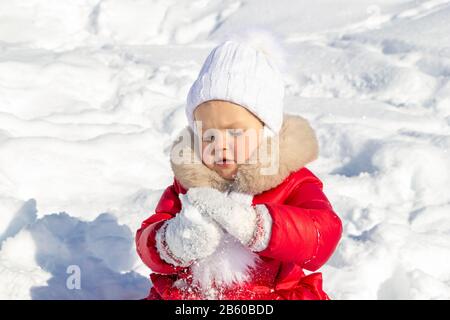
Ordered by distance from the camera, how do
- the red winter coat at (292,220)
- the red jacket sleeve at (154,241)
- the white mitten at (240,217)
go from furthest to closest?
1. the red jacket sleeve at (154,241)
2. the red winter coat at (292,220)
3. the white mitten at (240,217)

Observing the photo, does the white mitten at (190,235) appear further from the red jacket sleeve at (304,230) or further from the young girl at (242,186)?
the red jacket sleeve at (304,230)

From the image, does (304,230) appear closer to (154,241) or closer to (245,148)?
(245,148)

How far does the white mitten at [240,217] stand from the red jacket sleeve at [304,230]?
2cm

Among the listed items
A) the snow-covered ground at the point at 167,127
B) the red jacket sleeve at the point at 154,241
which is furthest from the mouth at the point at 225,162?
the snow-covered ground at the point at 167,127

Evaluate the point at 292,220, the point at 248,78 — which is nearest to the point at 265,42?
the point at 248,78

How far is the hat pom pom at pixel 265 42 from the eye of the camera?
1.91 metres

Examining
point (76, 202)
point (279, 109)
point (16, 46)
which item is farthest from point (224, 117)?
point (16, 46)

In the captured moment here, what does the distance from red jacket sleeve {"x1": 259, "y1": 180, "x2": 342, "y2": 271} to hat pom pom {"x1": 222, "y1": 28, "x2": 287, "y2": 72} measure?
1.32ft

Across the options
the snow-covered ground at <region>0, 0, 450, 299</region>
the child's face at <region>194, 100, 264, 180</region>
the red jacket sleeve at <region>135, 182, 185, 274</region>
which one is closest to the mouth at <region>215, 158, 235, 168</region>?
the child's face at <region>194, 100, 264, 180</region>

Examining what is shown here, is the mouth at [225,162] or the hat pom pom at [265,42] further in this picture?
the hat pom pom at [265,42]

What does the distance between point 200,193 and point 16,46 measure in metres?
4.16

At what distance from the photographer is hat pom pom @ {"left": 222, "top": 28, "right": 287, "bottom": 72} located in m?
1.91

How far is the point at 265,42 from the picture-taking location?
1.91 metres

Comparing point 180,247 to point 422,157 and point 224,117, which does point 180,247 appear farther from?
point 422,157
